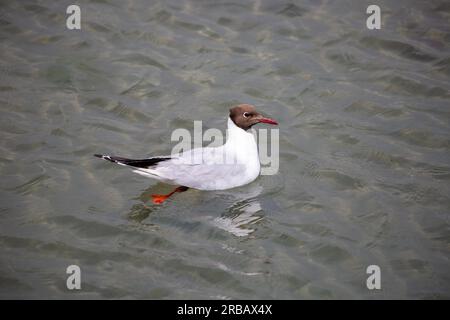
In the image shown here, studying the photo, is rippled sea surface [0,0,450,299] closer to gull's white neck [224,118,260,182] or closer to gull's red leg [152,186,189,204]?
gull's red leg [152,186,189,204]

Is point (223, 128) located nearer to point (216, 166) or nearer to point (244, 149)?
point (244, 149)

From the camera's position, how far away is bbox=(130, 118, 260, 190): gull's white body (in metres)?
8.16

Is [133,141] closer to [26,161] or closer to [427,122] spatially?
[26,161]

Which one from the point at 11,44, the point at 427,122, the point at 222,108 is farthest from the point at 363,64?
the point at 11,44

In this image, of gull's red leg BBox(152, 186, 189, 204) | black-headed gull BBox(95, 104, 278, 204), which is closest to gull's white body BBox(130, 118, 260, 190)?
black-headed gull BBox(95, 104, 278, 204)

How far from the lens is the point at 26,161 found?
8.59 metres

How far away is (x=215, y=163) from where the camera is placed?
835cm

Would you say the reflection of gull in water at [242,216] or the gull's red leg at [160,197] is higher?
the gull's red leg at [160,197]

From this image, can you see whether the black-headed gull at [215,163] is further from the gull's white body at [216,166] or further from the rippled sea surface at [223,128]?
the rippled sea surface at [223,128]

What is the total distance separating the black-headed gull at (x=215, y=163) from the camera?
815cm

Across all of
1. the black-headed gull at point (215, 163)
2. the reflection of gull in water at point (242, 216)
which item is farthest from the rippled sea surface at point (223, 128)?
the black-headed gull at point (215, 163)

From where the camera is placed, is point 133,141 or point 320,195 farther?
point 133,141

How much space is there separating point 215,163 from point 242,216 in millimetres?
835
